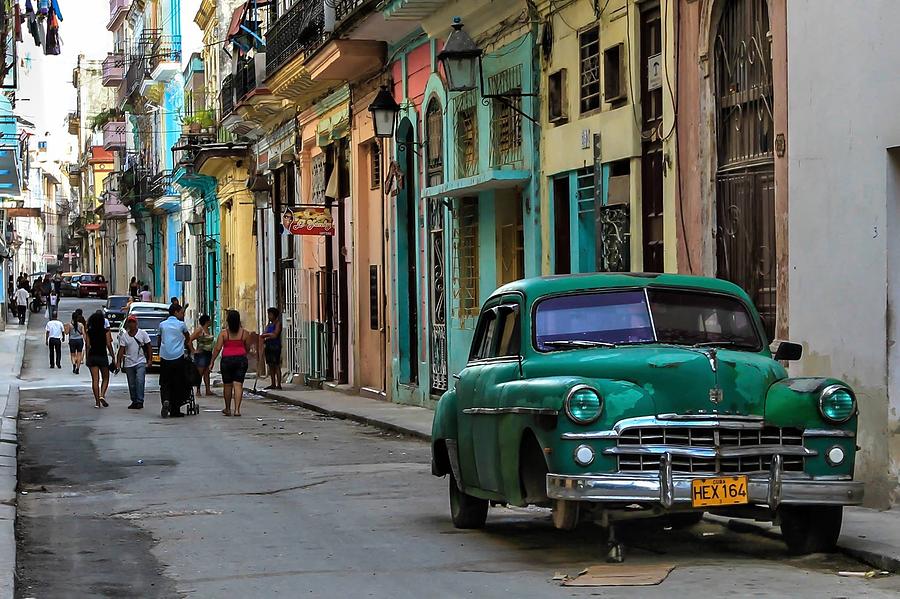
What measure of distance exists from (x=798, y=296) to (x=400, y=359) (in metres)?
14.7

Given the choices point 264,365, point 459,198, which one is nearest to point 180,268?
point 264,365

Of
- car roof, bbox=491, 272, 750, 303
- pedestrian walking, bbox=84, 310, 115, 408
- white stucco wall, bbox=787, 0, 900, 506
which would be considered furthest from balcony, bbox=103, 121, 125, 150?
car roof, bbox=491, 272, 750, 303

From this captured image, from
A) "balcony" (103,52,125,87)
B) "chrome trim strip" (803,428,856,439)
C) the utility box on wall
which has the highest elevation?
"balcony" (103,52,125,87)

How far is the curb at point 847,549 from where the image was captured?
9.12m

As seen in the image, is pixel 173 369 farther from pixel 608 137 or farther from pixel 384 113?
pixel 608 137

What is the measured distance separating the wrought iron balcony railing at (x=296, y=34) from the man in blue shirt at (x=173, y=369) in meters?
5.86

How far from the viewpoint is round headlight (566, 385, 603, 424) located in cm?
896

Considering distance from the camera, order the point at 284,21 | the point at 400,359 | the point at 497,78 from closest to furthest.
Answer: the point at 497,78
the point at 400,359
the point at 284,21

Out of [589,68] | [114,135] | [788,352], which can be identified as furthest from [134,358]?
[114,135]

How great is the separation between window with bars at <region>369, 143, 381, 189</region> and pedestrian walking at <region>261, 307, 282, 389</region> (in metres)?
3.45

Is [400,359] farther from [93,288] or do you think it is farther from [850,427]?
[93,288]

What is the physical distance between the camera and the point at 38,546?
11141 mm

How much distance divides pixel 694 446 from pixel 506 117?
13.6 m

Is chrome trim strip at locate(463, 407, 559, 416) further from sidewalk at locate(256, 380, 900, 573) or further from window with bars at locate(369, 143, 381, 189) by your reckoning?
window with bars at locate(369, 143, 381, 189)
